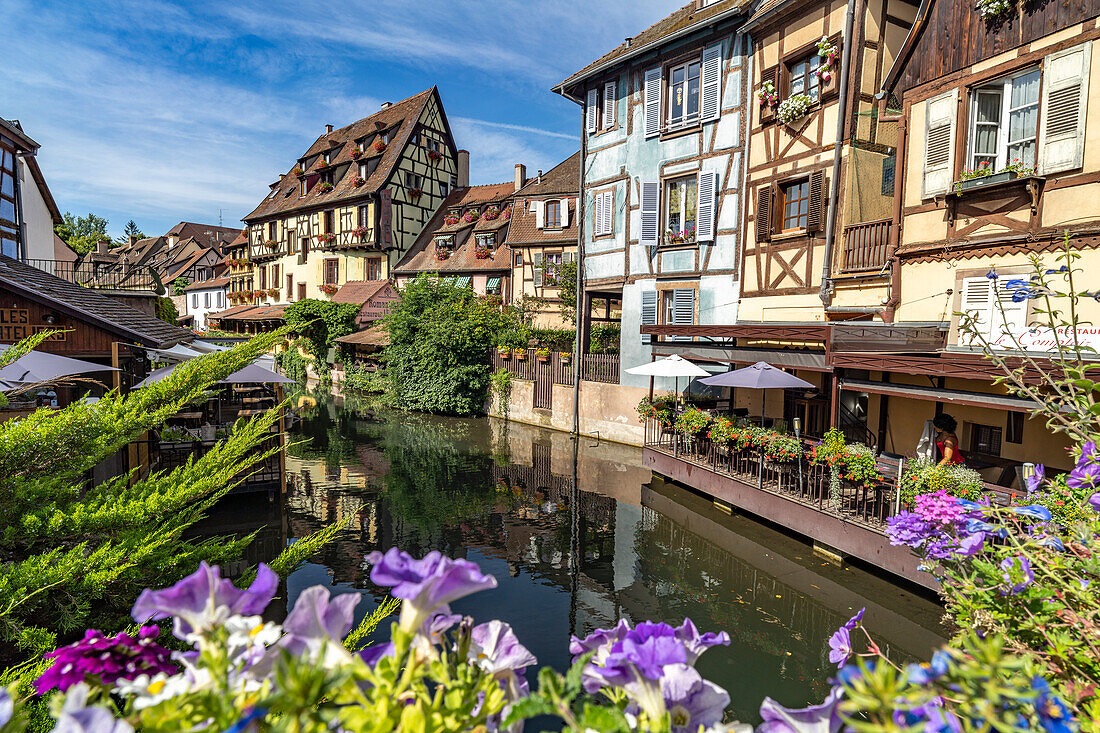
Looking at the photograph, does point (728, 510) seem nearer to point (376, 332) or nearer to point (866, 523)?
point (866, 523)

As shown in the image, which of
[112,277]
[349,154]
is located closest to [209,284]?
[349,154]

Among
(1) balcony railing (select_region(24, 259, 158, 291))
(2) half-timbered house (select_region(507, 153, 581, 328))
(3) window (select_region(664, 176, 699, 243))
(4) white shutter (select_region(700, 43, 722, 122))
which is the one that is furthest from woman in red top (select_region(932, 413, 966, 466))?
(1) balcony railing (select_region(24, 259, 158, 291))

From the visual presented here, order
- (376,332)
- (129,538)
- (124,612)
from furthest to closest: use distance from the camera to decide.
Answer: (376,332), (124,612), (129,538)

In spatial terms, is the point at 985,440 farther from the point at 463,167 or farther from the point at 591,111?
the point at 463,167

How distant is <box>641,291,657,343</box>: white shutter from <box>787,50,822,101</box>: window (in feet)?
20.5

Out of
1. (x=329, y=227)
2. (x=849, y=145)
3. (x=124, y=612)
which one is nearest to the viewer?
(x=124, y=612)

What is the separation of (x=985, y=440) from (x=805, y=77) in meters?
8.60

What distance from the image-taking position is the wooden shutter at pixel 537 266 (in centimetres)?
2738

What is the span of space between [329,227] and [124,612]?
36152 mm

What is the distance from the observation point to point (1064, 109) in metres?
9.05

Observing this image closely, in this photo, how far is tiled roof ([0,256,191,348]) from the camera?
1032cm

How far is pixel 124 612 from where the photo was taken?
11.7ft

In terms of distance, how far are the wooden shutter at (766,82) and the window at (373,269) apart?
2459 cm

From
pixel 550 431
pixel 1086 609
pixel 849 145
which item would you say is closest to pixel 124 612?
pixel 1086 609
